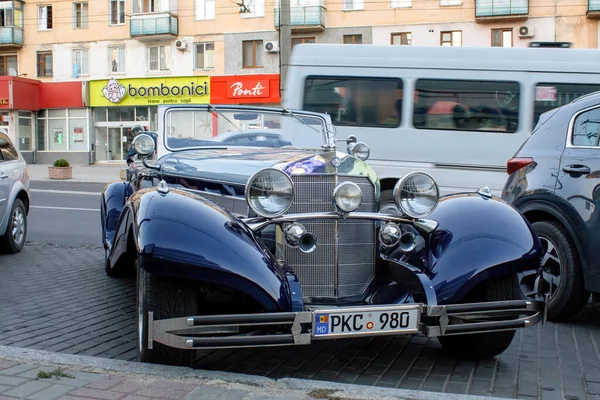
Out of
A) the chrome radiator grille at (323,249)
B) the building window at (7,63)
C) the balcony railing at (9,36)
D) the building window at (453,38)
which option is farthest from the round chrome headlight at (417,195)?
the building window at (7,63)

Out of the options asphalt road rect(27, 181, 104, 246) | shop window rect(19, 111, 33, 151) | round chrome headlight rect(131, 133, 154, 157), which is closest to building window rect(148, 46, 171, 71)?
shop window rect(19, 111, 33, 151)

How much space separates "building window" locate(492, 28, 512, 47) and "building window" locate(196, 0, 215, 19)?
13931 mm

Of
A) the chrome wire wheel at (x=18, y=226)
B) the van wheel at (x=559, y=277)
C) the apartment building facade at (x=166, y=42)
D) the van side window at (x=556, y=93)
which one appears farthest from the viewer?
the apartment building facade at (x=166, y=42)

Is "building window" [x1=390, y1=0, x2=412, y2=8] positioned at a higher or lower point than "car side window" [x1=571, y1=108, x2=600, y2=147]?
higher

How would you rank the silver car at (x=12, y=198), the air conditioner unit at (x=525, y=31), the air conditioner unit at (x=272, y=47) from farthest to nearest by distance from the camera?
1. the air conditioner unit at (x=272, y=47)
2. the air conditioner unit at (x=525, y=31)
3. the silver car at (x=12, y=198)

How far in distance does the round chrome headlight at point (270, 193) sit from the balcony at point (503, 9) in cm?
2828

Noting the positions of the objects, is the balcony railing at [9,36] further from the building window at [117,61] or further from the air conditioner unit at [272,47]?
the air conditioner unit at [272,47]

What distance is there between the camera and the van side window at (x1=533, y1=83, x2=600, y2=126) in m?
10.2

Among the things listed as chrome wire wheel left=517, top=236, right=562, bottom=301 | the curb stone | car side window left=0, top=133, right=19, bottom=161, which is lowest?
the curb stone

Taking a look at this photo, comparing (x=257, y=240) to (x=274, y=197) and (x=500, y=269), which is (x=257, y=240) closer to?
(x=274, y=197)

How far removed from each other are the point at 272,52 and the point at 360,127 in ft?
73.6

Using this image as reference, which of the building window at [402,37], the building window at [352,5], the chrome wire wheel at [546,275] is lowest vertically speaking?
the chrome wire wheel at [546,275]

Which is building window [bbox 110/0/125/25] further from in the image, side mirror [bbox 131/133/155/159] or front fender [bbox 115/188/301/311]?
front fender [bbox 115/188/301/311]

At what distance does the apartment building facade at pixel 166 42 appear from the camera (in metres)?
30.1
